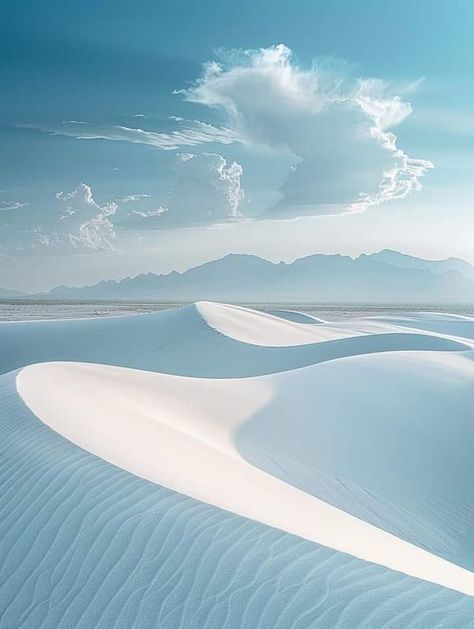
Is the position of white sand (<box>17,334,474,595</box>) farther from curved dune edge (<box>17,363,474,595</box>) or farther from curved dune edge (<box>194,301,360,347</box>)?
curved dune edge (<box>194,301,360,347</box>)

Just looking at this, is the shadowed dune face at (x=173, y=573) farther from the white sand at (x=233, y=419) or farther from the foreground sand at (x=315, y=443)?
the white sand at (x=233, y=419)

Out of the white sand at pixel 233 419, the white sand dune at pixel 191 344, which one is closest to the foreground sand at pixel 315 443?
the white sand at pixel 233 419

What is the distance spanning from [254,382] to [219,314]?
1432 cm

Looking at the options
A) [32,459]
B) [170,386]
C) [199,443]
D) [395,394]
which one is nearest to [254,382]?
[170,386]

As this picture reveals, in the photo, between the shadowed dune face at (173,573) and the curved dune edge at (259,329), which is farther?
the curved dune edge at (259,329)

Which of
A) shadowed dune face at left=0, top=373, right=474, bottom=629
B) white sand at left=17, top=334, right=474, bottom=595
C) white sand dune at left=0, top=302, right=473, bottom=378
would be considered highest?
shadowed dune face at left=0, top=373, right=474, bottom=629

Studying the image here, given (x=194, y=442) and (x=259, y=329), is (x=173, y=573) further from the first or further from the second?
(x=259, y=329)

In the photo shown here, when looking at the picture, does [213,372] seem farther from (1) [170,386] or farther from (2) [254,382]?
(1) [170,386]

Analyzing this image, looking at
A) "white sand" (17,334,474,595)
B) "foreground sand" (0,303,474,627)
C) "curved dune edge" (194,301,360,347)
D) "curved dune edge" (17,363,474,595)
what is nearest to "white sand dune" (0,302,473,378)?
"curved dune edge" (194,301,360,347)

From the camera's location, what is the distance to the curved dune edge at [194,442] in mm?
3895

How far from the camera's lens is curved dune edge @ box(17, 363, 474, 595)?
3.89 metres

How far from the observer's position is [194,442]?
668cm

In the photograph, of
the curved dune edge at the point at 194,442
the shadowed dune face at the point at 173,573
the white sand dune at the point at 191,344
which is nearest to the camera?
the shadowed dune face at the point at 173,573

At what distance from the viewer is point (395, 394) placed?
33.5 ft
